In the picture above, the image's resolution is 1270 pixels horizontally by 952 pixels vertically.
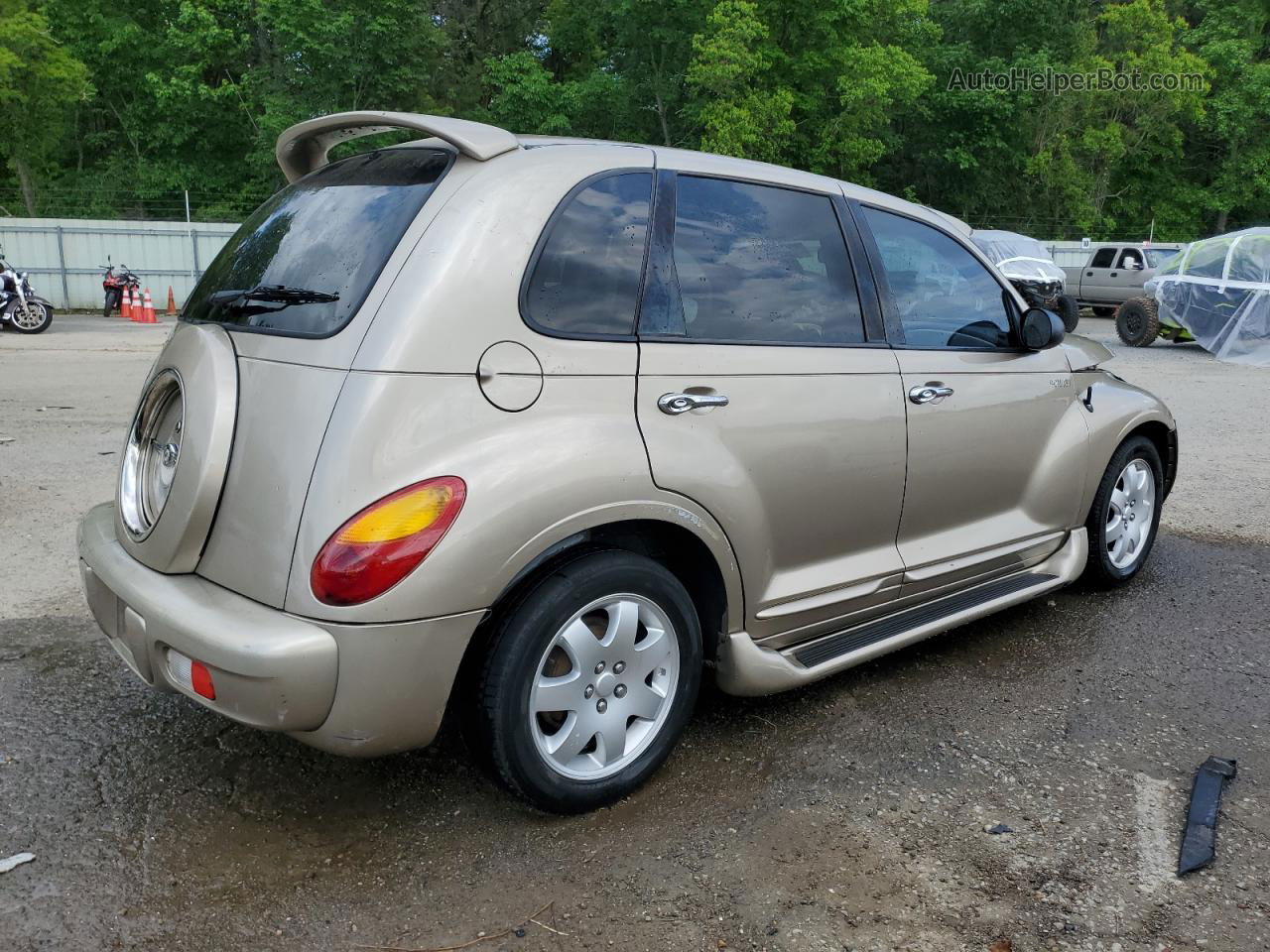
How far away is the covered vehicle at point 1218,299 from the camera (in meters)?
15.1

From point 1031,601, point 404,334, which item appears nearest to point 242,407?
point 404,334

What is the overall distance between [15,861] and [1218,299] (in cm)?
1710

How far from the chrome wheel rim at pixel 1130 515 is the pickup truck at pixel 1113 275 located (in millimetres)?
20010

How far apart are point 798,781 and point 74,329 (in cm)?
1893

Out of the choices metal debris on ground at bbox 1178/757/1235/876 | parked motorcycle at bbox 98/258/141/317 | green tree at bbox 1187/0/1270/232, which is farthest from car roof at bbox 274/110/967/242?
green tree at bbox 1187/0/1270/232

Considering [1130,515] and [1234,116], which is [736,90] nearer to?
[1234,116]

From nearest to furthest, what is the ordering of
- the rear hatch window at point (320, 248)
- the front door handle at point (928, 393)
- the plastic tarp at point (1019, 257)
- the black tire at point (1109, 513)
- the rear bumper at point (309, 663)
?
the rear bumper at point (309, 663), the rear hatch window at point (320, 248), the front door handle at point (928, 393), the black tire at point (1109, 513), the plastic tarp at point (1019, 257)

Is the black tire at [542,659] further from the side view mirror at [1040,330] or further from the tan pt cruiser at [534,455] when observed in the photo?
the side view mirror at [1040,330]

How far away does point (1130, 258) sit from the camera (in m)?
23.1

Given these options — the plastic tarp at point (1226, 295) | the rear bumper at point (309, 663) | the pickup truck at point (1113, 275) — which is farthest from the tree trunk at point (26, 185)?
the rear bumper at point (309, 663)

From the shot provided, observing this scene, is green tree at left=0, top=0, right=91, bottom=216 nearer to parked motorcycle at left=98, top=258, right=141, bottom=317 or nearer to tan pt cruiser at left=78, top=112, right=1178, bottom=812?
parked motorcycle at left=98, top=258, right=141, bottom=317

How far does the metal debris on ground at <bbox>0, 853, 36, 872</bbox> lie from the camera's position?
8.41 ft

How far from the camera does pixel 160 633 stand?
2.54 metres

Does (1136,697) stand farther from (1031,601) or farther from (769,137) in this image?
(769,137)
